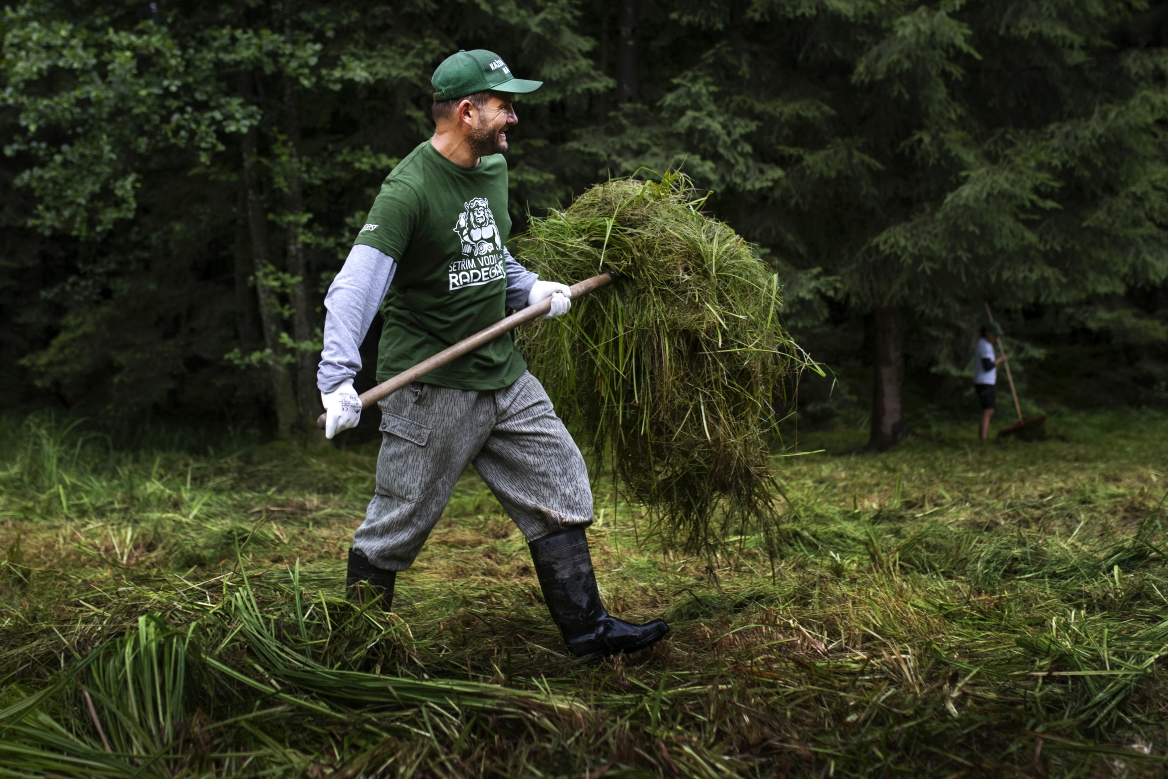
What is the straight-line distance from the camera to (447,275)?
2.95 meters

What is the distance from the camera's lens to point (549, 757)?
2.28m

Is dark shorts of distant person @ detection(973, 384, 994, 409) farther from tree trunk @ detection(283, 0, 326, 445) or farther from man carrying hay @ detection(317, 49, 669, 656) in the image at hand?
man carrying hay @ detection(317, 49, 669, 656)

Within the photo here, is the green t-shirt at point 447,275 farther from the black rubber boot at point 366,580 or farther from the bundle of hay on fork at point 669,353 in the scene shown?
the black rubber boot at point 366,580

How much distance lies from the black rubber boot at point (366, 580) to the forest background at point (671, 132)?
5107 mm

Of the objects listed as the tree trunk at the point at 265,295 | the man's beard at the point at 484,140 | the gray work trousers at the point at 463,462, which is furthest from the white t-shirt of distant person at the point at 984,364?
the man's beard at the point at 484,140

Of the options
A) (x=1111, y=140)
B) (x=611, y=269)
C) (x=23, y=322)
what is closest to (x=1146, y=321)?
(x=1111, y=140)

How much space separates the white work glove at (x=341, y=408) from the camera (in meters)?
2.63

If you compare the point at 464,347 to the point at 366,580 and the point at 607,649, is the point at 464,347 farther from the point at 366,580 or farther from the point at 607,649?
the point at 607,649

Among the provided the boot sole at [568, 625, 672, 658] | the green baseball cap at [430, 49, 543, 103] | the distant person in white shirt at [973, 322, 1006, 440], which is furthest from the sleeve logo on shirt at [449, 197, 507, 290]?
the distant person in white shirt at [973, 322, 1006, 440]

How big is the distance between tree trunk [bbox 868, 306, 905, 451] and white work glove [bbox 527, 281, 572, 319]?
22.0 feet

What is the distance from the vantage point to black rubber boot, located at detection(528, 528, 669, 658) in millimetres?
2930

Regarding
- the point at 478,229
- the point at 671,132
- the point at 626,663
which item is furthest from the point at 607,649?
the point at 671,132

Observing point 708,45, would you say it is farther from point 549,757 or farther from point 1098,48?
point 549,757

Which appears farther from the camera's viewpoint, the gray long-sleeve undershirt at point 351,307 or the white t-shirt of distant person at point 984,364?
the white t-shirt of distant person at point 984,364
